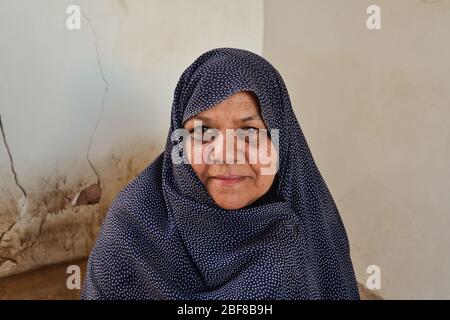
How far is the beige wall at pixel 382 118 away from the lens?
1569mm

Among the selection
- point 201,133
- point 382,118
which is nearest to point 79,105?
point 201,133

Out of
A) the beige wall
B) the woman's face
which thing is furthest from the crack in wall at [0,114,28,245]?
the beige wall

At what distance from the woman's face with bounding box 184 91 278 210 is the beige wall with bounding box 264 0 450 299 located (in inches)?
22.9

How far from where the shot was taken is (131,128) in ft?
5.81

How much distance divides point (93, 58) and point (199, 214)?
0.67 meters

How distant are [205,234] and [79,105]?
0.64m

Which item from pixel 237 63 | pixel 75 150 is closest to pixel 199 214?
pixel 237 63

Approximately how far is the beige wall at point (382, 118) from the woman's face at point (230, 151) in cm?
58

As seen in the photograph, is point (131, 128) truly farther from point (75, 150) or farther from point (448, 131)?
point (448, 131)

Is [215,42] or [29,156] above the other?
[215,42]

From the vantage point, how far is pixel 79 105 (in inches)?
64.1

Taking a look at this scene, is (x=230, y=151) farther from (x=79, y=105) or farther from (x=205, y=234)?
(x=79, y=105)

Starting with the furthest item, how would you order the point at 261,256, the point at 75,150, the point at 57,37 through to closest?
the point at 75,150, the point at 57,37, the point at 261,256
